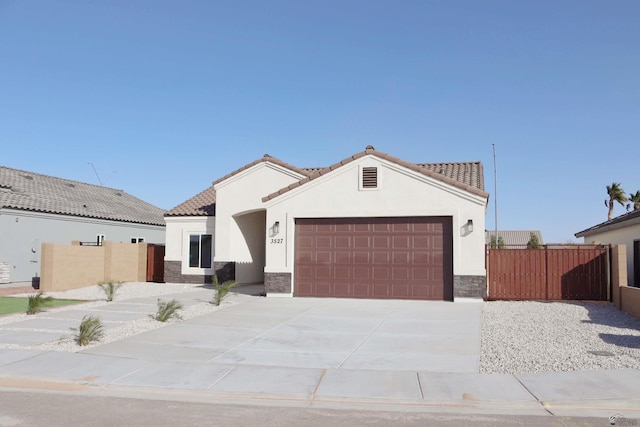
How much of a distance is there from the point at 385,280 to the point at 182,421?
43.3ft

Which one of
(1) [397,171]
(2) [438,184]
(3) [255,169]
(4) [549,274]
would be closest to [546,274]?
(4) [549,274]

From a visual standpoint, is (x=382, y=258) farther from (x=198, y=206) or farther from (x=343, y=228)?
(x=198, y=206)

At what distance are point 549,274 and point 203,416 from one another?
1495 centimetres

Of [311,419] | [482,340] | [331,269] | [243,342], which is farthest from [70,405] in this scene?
[331,269]

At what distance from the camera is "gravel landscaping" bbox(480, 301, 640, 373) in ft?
31.4

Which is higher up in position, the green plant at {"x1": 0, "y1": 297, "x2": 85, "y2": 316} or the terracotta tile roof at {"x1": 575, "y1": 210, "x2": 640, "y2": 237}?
the terracotta tile roof at {"x1": 575, "y1": 210, "x2": 640, "y2": 237}

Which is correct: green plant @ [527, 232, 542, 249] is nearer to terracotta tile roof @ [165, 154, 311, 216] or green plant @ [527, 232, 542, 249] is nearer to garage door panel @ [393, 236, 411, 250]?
garage door panel @ [393, 236, 411, 250]

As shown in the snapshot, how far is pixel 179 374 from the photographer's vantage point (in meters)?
9.12

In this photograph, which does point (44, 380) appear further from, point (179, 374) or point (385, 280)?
point (385, 280)

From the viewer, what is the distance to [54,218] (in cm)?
2845

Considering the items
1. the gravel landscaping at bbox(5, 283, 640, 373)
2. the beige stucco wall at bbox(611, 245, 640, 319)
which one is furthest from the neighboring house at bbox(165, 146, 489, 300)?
the beige stucco wall at bbox(611, 245, 640, 319)

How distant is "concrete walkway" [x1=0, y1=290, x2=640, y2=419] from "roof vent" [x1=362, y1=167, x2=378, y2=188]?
631cm

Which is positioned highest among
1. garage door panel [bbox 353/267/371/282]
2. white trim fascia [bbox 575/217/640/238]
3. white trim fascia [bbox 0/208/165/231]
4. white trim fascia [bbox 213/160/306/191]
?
white trim fascia [bbox 213/160/306/191]

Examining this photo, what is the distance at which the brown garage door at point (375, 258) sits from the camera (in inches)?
747
